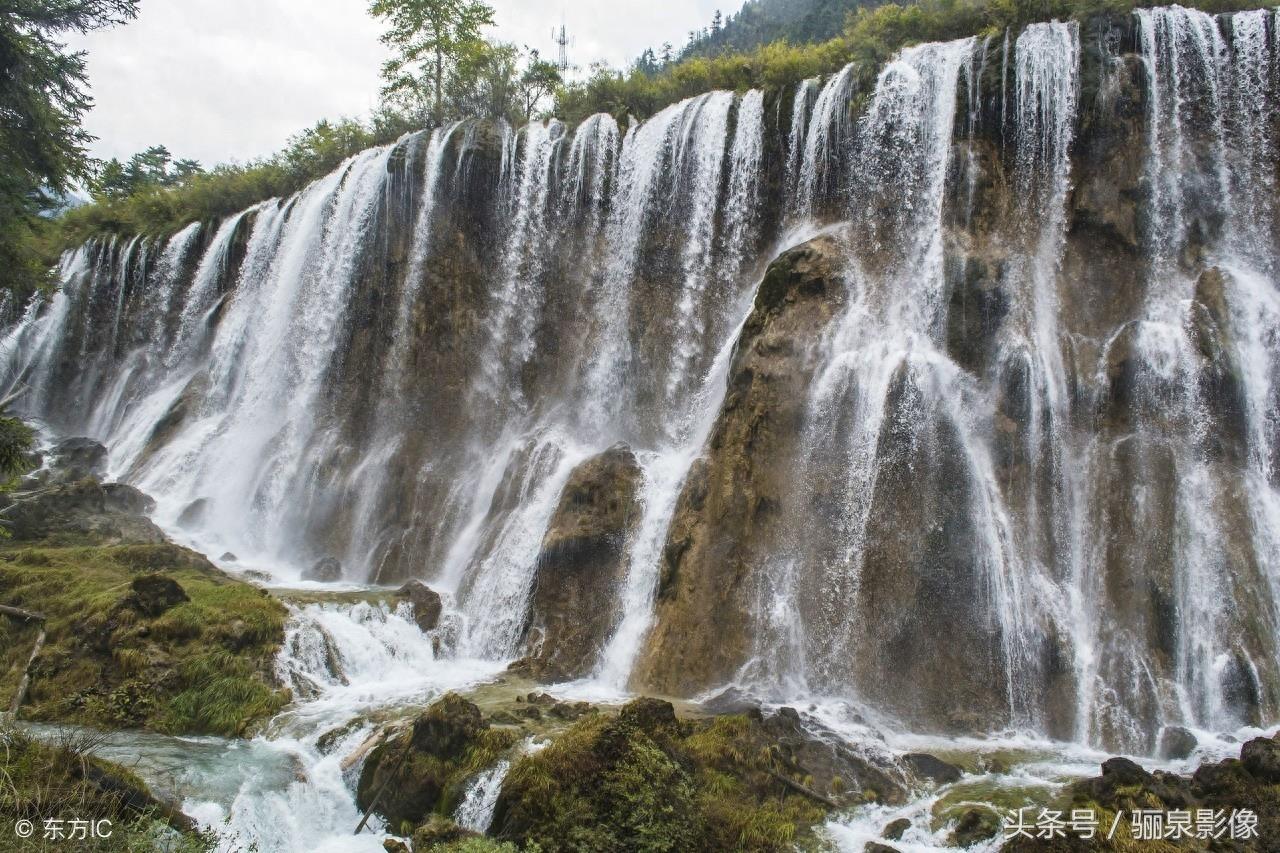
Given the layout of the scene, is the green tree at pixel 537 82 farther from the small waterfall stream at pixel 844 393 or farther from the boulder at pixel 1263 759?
the boulder at pixel 1263 759

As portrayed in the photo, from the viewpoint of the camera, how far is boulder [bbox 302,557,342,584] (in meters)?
18.9

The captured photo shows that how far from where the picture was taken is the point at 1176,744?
34.2 feet

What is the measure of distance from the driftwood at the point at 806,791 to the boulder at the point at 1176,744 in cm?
478

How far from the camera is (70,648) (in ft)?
39.8

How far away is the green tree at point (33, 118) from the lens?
1343 cm

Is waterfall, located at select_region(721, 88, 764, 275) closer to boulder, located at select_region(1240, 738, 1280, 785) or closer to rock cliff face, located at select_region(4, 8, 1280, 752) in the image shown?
rock cliff face, located at select_region(4, 8, 1280, 752)

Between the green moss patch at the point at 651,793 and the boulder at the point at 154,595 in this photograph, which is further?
the boulder at the point at 154,595

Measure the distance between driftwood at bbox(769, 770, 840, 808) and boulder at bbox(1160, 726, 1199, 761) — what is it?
4784 mm

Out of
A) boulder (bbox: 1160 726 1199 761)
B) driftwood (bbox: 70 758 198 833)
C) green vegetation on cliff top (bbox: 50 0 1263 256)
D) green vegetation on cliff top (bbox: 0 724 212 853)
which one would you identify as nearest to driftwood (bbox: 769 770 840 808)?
boulder (bbox: 1160 726 1199 761)

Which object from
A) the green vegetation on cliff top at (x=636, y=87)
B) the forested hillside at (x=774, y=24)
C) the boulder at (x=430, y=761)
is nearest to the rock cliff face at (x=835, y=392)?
the green vegetation on cliff top at (x=636, y=87)

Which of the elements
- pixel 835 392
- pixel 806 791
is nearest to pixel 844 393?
pixel 835 392

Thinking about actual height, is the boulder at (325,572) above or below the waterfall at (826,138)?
below

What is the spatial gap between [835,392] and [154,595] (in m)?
11.6

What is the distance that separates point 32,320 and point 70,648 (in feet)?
99.0
